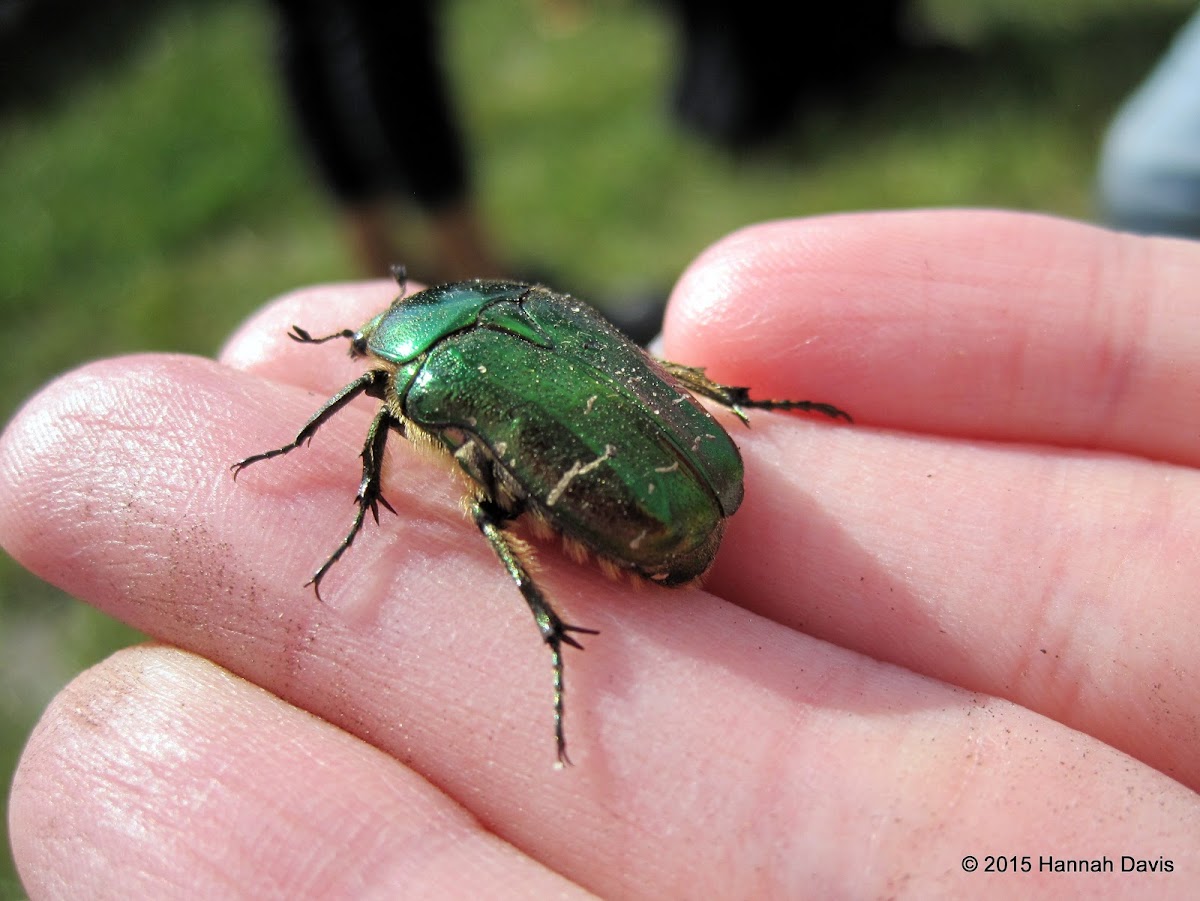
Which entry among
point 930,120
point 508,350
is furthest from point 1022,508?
point 930,120

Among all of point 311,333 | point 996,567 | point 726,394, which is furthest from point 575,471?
point 311,333

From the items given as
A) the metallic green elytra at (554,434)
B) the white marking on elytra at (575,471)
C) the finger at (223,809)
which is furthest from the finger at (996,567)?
the finger at (223,809)

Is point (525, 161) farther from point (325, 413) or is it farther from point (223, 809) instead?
point (223, 809)

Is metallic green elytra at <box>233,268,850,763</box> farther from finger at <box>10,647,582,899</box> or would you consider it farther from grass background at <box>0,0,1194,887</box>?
grass background at <box>0,0,1194,887</box>

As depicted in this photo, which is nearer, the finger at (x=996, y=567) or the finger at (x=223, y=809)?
the finger at (x=223, y=809)

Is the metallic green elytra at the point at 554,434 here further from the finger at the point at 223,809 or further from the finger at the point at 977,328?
the finger at the point at 977,328

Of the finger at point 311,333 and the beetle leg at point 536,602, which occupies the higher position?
the finger at point 311,333
